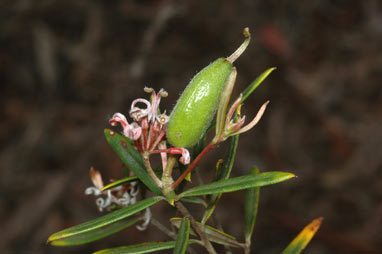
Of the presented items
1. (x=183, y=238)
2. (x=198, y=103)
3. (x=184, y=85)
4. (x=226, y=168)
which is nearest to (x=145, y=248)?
(x=183, y=238)

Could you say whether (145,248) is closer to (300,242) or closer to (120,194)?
(120,194)

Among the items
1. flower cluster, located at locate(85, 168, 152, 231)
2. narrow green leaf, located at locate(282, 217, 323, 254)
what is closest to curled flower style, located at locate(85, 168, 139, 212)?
flower cluster, located at locate(85, 168, 152, 231)

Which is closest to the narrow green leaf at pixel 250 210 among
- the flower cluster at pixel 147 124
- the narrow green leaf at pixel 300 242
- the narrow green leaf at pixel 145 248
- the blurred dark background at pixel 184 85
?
the narrow green leaf at pixel 300 242

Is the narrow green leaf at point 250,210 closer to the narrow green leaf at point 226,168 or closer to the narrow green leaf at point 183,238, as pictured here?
the narrow green leaf at point 226,168

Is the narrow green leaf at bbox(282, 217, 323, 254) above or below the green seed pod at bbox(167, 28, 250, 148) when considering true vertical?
below

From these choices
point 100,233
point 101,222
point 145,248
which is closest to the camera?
point 101,222

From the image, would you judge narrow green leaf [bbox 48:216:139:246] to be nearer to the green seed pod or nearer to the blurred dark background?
the green seed pod
